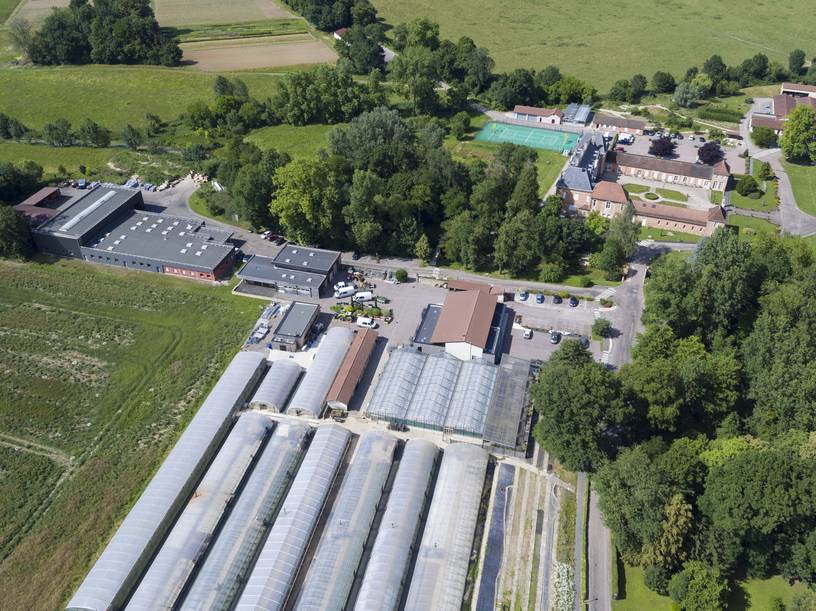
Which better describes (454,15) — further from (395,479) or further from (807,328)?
(395,479)

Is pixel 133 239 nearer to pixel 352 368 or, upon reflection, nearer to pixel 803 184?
pixel 352 368

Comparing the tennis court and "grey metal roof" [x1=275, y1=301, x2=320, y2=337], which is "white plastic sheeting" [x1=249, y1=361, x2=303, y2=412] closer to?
"grey metal roof" [x1=275, y1=301, x2=320, y2=337]

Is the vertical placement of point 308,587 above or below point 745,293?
below

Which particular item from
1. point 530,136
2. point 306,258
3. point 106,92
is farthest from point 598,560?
point 106,92

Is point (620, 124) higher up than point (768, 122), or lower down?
lower down

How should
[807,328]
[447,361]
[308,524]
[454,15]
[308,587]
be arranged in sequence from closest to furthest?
[308,587], [308,524], [807,328], [447,361], [454,15]

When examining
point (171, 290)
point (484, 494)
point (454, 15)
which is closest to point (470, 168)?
point (171, 290)

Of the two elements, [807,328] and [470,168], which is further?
[470,168]
